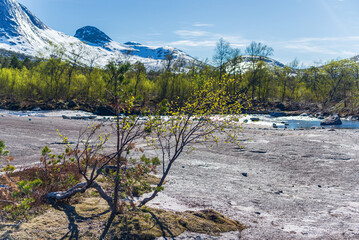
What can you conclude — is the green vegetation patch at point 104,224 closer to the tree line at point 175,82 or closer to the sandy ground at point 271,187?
the sandy ground at point 271,187

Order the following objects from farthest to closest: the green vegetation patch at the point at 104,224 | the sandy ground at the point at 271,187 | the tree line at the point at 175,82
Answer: the tree line at the point at 175,82
the sandy ground at the point at 271,187
the green vegetation patch at the point at 104,224

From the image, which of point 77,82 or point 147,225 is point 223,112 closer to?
point 147,225

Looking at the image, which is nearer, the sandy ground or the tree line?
the sandy ground

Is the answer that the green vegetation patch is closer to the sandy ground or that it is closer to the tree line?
the sandy ground

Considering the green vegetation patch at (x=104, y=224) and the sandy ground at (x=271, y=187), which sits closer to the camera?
the green vegetation patch at (x=104, y=224)

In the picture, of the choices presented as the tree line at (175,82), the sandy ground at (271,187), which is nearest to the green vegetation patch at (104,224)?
the sandy ground at (271,187)

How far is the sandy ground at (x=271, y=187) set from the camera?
237 inches

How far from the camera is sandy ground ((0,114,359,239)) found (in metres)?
6.01

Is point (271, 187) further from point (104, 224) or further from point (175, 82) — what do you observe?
point (175, 82)

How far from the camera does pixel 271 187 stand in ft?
30.0

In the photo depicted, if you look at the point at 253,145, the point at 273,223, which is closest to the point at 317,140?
the point at 253,145

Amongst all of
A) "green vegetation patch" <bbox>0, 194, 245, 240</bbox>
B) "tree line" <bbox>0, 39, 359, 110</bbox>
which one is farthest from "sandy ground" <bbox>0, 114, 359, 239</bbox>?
"tree line" <bbox>0, 39, 359, 110</bbox>

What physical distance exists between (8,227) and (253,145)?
14843 mm

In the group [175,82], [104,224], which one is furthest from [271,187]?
[175,82]
